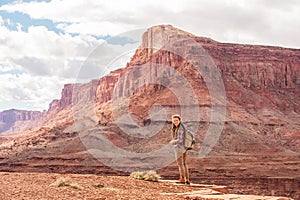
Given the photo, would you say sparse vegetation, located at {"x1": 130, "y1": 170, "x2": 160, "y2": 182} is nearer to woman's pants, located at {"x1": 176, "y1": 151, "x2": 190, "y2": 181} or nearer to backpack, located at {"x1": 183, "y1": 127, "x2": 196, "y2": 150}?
woman's pants, located at {"x1": 176, "y1": 151, "x2": 190, "y2": 181}

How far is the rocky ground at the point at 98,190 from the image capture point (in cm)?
999

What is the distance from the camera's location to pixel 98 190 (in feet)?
36.0

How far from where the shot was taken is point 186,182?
13789 millimetres

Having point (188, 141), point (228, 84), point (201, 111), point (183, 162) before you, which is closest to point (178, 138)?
point (188, 141)

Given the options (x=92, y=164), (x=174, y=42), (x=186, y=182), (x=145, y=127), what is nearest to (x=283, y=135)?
(x=145, y=127)

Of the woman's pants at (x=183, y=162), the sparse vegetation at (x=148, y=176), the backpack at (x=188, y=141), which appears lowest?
the sparse vegetation at (x=148, y=176)

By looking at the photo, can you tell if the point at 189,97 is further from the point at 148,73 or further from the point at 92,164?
the point at 92,164

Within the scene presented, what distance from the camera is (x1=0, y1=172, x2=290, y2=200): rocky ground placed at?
9.99 meters

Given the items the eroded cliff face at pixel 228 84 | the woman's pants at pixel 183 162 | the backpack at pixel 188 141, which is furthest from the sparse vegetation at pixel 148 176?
the eroded cliff face at pixel 228 84

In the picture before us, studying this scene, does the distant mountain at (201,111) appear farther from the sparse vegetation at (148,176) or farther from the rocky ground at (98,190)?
the rocky ground at (98,190)

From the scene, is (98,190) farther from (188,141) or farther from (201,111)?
(201,111)

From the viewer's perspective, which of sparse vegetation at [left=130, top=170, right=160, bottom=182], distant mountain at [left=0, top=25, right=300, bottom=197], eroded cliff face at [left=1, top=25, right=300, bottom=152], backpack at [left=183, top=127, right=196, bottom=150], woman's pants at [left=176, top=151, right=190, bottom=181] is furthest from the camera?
eroded cliff face at [left=1, top=25, right=300, bottom=152]

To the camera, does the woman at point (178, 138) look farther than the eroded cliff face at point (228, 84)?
No

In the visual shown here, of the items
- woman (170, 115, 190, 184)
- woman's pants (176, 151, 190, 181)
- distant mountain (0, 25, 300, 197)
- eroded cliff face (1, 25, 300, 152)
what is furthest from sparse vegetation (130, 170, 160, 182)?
eroded cliff face (1, 25, 300, 152)
